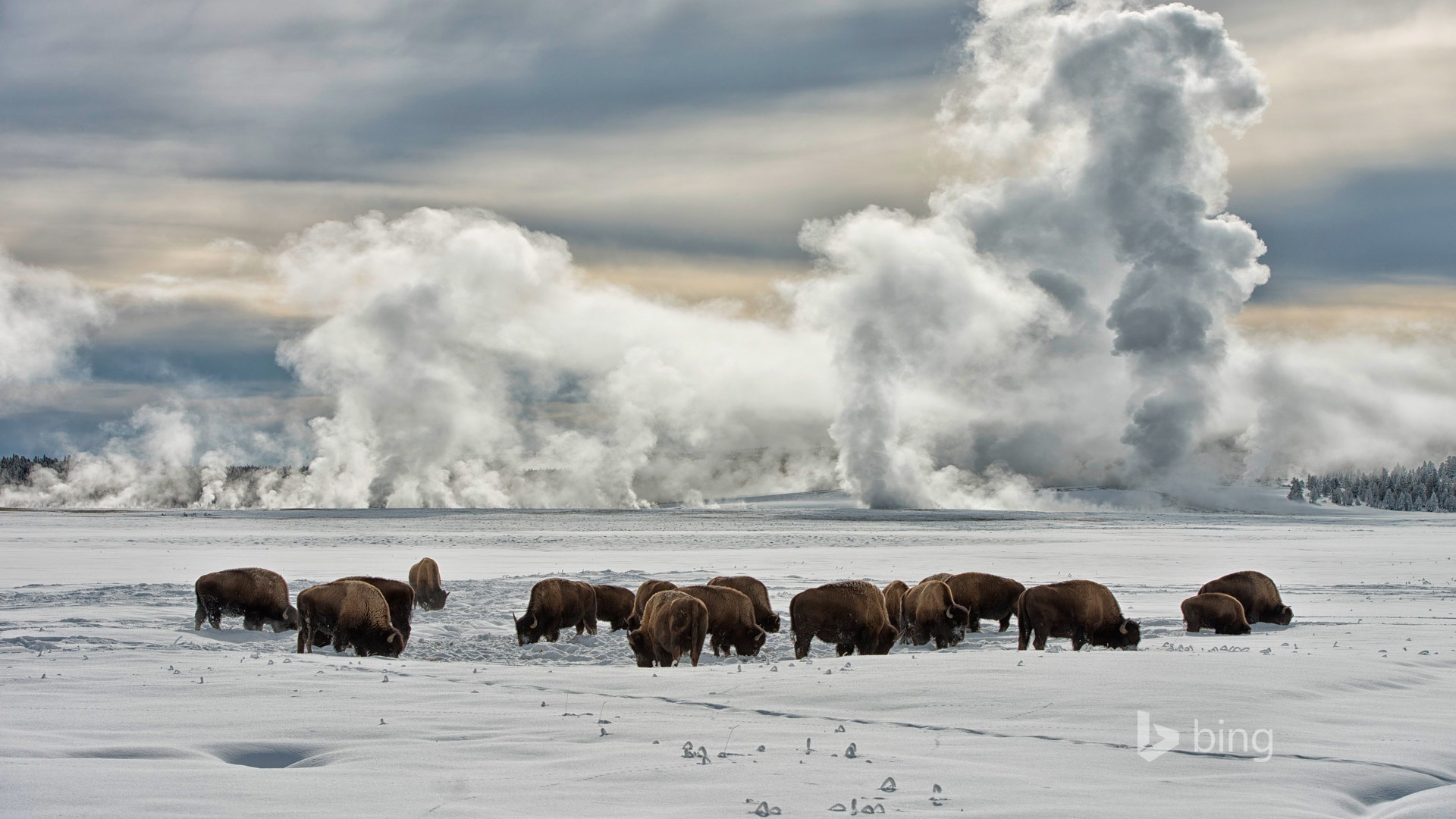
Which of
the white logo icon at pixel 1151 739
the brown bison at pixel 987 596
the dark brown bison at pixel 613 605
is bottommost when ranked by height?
the dark brown bison at pixel 613 605

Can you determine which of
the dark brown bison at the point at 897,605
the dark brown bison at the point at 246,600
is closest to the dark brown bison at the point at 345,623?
the dark brown bison at the point at 246,600

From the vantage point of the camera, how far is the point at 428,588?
84.4 feet

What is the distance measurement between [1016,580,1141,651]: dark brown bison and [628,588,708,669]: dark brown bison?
5.64 m

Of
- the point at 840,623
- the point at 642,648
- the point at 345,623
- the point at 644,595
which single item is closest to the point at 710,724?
the point at 642,648

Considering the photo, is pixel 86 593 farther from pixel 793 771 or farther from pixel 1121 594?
pixel 1121 594

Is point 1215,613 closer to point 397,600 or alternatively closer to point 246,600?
point 397,600

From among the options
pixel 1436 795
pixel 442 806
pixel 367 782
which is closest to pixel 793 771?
pixel 442 806

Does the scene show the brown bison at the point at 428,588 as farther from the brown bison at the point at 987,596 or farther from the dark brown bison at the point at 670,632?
the brown bison at the point at 987,596

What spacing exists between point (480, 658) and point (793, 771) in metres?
11.6

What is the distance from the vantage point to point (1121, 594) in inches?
1075

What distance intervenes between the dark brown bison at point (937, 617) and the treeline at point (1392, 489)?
161709 mm

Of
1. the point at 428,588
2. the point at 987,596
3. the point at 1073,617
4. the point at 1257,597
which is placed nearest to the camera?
the point at 1073,617

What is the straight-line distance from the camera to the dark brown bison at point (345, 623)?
58.5 ft

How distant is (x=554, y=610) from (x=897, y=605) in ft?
22.9
